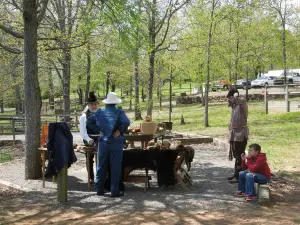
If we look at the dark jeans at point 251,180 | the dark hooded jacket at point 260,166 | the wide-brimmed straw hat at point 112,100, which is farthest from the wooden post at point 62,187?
the dark hooded jacket at point 260,166

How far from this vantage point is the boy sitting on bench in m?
6.90

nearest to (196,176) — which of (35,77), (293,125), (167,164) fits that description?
(167,164)

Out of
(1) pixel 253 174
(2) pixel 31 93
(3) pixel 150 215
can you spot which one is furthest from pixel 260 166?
(2) pixel 31 93

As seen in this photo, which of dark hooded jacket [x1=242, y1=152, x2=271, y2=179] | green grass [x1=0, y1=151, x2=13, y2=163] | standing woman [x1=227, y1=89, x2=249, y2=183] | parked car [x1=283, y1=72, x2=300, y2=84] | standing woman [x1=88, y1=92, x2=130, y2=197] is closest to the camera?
dark hooded jacket [x1=242, y1=152, x2=271, y2=179]

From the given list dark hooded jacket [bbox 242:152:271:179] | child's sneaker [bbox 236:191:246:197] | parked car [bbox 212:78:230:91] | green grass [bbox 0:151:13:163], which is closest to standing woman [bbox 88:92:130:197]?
child's sneaker [bbox 236:191:246:197]

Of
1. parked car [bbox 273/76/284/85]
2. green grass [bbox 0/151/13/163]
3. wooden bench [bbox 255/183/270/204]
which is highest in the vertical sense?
parked car [bbox 273/76/284/85]

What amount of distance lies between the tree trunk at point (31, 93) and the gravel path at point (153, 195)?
16.3 inches

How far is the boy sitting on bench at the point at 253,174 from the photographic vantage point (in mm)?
6902

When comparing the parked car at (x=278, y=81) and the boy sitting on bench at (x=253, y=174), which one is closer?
the boy sitting on bench at (x=253, y=174)

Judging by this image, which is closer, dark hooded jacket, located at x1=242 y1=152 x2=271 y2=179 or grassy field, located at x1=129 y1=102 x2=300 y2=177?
dark hooded jacket, located at x1=242 y1=152 x2=271 y2=179

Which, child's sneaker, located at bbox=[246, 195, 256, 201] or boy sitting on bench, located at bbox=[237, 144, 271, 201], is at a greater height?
boy sitting on bench, located at bbox=[237, 144, 271, 201]

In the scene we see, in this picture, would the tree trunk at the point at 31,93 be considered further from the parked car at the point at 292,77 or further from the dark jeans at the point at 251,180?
the parked car at the point at 292,77

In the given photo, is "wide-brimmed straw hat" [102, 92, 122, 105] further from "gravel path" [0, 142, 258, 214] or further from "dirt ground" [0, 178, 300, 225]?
"dirt ground" [0, 178, 300, 225]

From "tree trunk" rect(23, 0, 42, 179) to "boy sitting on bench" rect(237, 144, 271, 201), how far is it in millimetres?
4189
